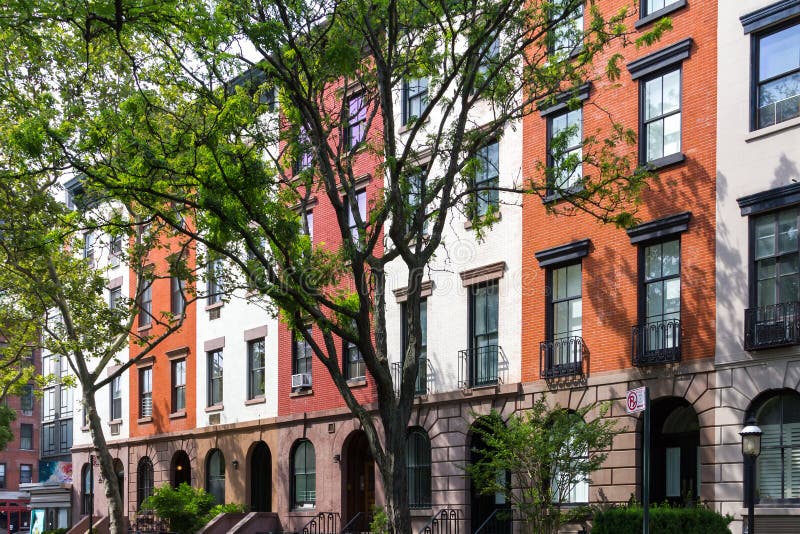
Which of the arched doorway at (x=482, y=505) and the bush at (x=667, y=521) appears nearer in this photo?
the bush at (x=667, y=521)

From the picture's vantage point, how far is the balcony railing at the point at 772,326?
789 inches

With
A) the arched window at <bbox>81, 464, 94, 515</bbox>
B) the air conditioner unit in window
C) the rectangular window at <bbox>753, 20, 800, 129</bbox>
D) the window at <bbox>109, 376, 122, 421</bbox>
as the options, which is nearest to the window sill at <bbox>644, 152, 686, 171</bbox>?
the rectangular window at <bbox>753, 20, 800, 129</bbox>

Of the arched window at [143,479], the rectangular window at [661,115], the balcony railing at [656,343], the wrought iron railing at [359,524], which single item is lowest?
the arched window at [143,479]

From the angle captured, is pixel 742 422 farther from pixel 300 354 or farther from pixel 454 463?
pixel 300 354

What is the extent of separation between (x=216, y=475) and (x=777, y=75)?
25.6 m

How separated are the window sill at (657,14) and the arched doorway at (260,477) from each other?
19.8 metres

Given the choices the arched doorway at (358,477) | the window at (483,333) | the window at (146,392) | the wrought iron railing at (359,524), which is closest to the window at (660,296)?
the window at (483,333)

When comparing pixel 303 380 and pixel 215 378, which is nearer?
pixel 303 380

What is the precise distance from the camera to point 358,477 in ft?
108

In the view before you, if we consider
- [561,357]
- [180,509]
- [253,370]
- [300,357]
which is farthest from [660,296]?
[180,509]

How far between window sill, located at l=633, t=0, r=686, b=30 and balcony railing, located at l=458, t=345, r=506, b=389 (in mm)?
8120

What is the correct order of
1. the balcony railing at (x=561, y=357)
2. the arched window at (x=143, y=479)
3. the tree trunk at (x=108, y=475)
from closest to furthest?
the balcony railing at (x=561, y=357) → the tree trunk at (x=108, y=475) → the arched window at (x=143, y=479)

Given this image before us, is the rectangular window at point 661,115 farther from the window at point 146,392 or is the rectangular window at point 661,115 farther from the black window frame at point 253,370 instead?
the window at point 146,392

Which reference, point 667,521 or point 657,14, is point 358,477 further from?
point 657,14
